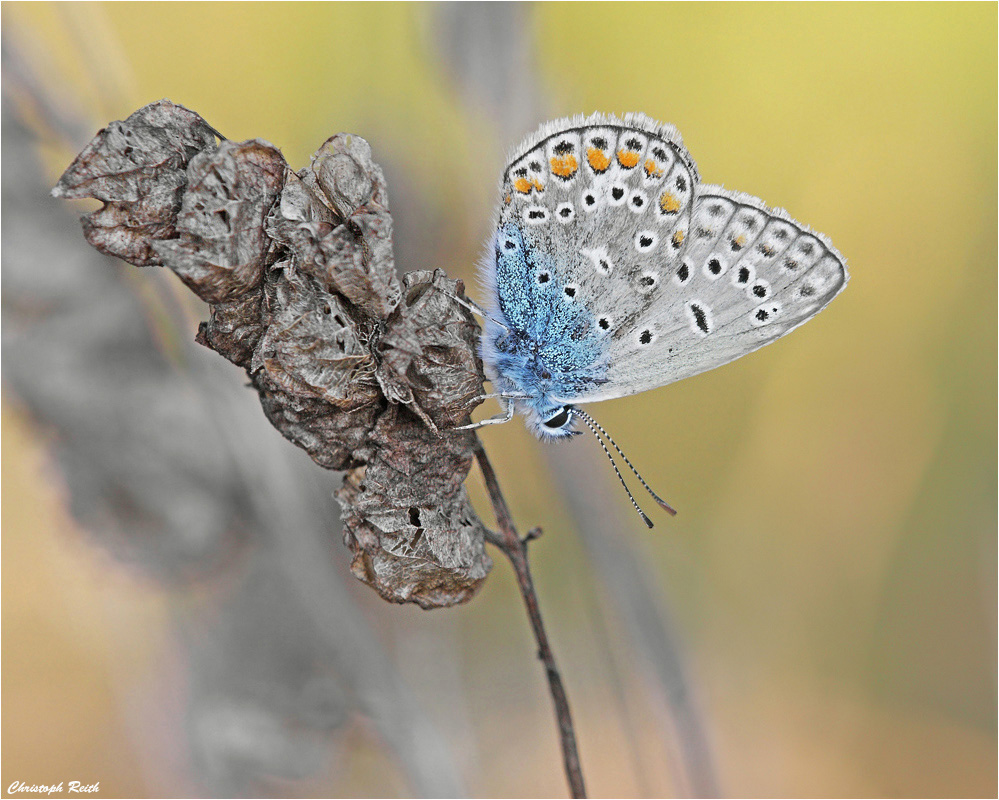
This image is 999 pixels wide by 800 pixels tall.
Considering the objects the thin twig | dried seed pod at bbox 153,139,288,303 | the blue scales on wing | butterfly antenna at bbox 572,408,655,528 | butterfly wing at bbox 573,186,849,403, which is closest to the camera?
dried seed pod at bbox 153,139,288,303

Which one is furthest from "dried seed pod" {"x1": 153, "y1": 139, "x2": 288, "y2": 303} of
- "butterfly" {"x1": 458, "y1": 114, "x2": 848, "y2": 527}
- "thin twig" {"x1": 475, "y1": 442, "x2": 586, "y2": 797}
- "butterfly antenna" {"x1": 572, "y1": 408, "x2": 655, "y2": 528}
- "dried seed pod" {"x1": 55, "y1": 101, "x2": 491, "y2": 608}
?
"butterfly antenna" {"x1": 572, "y1": 408, "x2": 655, "y2": 528}

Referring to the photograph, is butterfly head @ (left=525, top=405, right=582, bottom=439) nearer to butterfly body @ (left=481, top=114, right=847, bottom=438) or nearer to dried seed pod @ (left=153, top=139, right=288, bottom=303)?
butterfly body @ (left=481, top=114, right=847, bottom=438)

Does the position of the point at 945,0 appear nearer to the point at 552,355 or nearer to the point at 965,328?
the point at 965,328

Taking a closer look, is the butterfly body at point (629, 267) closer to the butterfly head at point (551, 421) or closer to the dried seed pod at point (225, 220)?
the butterfly head at point (551, 421)

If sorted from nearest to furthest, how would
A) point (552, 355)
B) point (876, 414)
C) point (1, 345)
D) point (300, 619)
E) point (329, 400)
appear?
point (329, 400) → point (1, 345) → point (552, 355) → point (300, 619) → point (876, 414)

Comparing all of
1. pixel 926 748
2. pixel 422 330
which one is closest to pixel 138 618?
pixel 422 330

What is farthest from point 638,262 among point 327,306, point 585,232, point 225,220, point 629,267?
point 225,220
